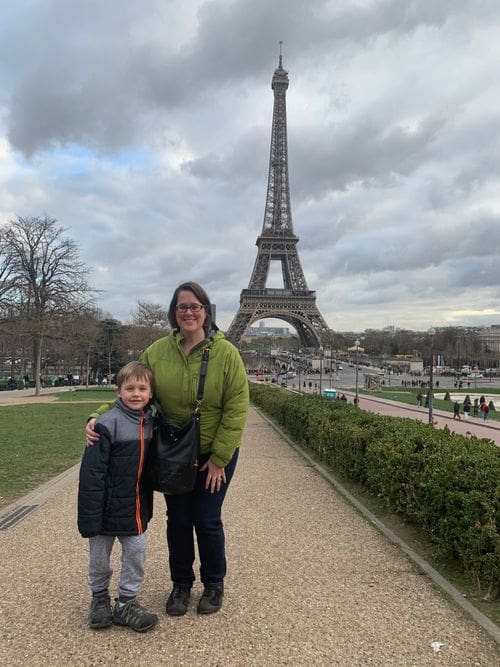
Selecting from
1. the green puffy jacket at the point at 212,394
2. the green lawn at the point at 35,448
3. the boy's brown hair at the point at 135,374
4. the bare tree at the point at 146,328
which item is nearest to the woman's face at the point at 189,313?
the green puffy jacket at the point at 212,394

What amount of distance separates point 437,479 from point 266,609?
192 cm

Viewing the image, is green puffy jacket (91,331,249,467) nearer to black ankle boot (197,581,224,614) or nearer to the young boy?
the young boy

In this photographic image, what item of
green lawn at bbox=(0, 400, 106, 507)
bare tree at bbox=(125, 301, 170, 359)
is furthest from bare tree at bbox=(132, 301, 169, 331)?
green lawn at bbox=(0, 400, 106, 507)

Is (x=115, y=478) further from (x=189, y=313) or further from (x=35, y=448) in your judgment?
(x=35, y=448)

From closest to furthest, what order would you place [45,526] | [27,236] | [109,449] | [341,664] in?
1. [341,664]
2. [109,449]
3. [45,526]
4. [27,236]

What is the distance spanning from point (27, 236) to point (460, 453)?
31179mm

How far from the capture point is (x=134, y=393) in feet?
9.84

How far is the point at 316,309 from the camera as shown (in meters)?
70.7

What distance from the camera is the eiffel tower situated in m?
70.3

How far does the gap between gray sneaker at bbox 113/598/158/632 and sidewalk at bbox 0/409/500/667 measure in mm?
50

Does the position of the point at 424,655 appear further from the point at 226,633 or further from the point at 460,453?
the point at 460,453

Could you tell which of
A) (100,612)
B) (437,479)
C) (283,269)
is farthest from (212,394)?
(283,269)

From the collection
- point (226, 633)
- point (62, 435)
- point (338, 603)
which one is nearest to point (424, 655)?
point (338, 603)

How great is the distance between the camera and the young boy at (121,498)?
283 centimetres
